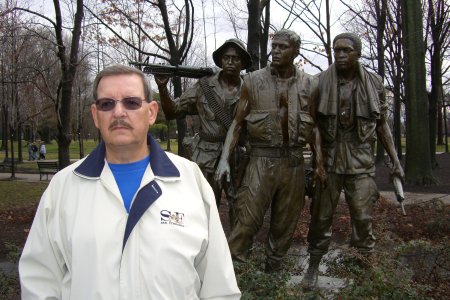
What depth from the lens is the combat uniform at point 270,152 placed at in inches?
188

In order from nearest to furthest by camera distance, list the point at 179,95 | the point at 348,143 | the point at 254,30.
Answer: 1. the point at 348,143
2. the point at 254,30
3. the point at 179,95

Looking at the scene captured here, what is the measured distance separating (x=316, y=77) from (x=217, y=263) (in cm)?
310

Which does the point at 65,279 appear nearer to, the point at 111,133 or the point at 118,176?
the point at 118,176

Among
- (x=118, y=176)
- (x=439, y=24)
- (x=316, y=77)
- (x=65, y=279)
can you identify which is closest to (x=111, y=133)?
(x=118, y=176)

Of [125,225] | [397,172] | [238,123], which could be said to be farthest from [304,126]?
[125,225]

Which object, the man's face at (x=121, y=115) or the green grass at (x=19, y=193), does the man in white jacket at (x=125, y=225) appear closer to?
the man's face at (x=121, y=115)

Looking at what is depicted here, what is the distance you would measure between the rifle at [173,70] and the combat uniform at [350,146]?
1345mm

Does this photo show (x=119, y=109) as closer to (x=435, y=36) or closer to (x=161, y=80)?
(x=161, y=80)

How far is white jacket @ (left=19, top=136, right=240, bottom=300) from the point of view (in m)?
2.06

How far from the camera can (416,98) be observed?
14.5 m

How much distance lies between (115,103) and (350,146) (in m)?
3.36

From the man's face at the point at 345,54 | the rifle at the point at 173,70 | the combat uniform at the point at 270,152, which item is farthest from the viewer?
the rifle at the point at 173,70

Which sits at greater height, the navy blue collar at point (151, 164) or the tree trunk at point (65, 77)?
the tree trunk at point (65, 77)

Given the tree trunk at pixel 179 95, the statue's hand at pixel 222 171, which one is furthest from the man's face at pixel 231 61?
the tree trunk at pixel 179 95
